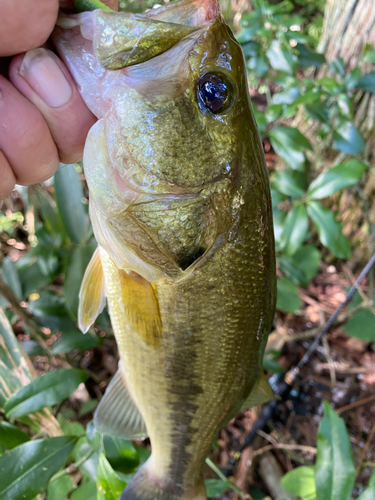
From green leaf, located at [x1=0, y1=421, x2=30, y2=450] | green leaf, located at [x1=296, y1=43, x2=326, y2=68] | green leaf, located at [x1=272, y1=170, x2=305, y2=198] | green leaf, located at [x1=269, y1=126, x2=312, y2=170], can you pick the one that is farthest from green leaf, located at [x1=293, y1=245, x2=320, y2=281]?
green leaf, located at [x1=0, y1=421, x2=30, y2=450]

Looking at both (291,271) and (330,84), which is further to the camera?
(291,271)

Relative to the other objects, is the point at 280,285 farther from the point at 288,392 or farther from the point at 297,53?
the point at 297,53

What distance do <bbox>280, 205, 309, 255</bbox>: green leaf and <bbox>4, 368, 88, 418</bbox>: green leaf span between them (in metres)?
1.07

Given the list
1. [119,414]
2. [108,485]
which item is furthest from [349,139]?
[108,485]

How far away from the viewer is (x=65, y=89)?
606 mm

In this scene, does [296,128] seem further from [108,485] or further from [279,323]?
[108,485]

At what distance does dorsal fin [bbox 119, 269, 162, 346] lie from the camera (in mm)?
769

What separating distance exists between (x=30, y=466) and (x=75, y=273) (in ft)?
2.28

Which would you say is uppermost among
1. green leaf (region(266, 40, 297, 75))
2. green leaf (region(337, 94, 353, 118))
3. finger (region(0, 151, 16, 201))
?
finger (region(0, 151, 16, 201))

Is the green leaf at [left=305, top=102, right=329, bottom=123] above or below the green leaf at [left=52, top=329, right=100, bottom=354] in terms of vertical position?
above

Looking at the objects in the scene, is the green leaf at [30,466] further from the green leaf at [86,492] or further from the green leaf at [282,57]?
the green leaf at [282,57]

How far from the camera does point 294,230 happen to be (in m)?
1.50

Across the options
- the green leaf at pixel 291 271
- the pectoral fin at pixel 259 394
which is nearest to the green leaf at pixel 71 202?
the pectoral fin at pixel 259 394

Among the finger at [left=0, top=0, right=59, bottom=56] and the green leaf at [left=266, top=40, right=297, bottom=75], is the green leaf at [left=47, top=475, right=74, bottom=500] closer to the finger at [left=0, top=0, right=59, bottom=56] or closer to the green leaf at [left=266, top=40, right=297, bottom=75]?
the finger at [left=0, top=0, right=59, bottom=56]
